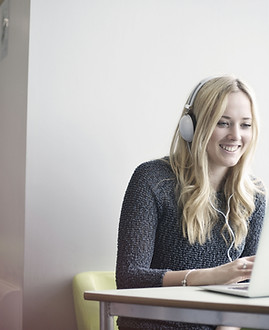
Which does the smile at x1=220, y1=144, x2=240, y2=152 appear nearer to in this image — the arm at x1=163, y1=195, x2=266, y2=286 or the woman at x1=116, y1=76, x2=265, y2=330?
the woman at x1=116, y1=76, x2=265, y2=330

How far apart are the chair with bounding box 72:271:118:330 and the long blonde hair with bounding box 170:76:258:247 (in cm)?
49

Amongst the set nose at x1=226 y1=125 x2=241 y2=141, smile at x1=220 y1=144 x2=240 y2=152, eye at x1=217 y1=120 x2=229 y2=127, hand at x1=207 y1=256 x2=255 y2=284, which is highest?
eye at x1=217 y1=120 x2=229 y2=127

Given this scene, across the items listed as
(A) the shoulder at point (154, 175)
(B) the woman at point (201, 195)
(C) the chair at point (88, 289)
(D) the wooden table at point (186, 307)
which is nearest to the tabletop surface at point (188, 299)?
(D) the wooden table at point (186, 307)

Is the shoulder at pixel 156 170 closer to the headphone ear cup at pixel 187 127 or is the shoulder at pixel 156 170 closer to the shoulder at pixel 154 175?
the shoulder at pixel 154 175

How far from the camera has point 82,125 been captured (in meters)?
2.33

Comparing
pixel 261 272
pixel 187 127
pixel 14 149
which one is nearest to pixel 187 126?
pixel 187 127

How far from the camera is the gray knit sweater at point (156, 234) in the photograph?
1.73 m

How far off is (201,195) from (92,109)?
69 centimetres

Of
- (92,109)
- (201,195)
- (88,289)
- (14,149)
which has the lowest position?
(88,289)

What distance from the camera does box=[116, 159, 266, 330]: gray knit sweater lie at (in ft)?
5.68

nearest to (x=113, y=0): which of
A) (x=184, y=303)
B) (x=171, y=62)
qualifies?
(x=171, y=62)

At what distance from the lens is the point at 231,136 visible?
1.93 metres

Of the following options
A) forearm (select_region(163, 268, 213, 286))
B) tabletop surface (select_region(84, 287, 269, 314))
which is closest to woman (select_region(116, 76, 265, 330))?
forearm (select_region(163, 268, 213, 286))

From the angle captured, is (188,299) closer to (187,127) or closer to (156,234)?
(156,234)
